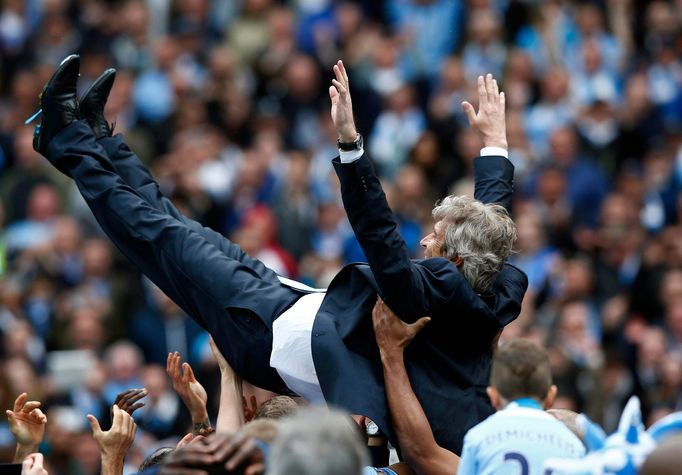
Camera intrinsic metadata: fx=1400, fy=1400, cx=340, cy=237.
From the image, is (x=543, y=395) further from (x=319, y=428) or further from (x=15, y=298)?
(x=15, y=298)

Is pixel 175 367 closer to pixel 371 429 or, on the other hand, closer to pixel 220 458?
pixel 371 429

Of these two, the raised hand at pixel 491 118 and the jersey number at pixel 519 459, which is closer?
the jersey number at pixel 519 459

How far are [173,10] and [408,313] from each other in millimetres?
9251

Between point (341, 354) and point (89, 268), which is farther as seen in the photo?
point (89, 268)

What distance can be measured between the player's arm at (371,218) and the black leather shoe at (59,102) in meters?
1.53

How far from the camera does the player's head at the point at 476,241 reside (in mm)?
5559

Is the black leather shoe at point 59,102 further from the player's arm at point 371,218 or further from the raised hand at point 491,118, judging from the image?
the raised hand at point 491,118

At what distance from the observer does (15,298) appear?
10414mm

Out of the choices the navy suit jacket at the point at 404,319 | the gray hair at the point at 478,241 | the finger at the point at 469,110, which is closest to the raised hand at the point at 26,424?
the navy suit jacket at the point at 404,319

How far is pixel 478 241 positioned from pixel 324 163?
6499 mm

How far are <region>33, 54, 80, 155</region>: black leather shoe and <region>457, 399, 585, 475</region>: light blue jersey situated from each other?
8.74ft

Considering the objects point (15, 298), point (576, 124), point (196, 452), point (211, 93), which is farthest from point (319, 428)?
point (211, 93)

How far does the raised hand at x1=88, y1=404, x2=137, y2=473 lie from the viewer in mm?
5113

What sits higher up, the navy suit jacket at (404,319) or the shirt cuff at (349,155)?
the shirt cuff at (349,155)
